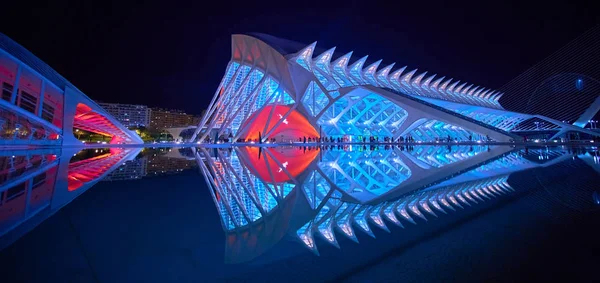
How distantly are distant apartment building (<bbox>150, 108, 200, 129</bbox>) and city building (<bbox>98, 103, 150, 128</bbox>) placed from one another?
10.7ft

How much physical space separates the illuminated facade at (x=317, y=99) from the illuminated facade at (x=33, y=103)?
13.8 metres

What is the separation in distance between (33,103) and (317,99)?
21.9 meters

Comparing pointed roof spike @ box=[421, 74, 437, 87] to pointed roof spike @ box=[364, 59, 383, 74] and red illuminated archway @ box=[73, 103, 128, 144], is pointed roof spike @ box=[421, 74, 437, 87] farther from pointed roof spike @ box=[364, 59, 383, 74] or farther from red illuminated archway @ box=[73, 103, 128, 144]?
red illuminated archway @ box=[73, 103, 128, 144]

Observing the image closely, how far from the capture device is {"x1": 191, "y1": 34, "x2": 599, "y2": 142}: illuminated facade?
27906 millimetres

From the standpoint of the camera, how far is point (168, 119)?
3664 inches

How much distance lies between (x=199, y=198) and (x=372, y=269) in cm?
283

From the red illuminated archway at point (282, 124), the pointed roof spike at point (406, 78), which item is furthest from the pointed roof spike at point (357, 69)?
the pointed roof spike at point (406, 78)

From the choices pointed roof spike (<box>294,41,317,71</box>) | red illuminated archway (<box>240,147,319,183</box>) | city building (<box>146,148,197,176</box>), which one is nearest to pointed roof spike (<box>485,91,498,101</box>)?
pointed roof spike (<box>294,41,317,71</box>)

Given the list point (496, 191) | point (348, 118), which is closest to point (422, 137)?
point (348, 118)

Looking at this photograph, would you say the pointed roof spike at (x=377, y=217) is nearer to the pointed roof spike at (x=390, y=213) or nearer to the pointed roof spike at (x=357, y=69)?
the pointed roof spike at (x=390, y=213)

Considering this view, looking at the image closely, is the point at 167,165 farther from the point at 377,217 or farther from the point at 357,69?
the point at 357,69

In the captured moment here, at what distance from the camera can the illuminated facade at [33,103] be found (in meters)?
14.1

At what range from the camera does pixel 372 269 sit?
1.64 meters

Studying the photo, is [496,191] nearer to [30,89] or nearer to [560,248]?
[560,248]
